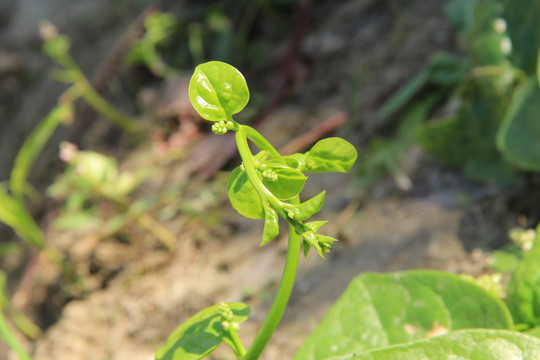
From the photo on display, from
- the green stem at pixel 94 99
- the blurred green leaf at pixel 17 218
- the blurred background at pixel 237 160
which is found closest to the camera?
the blurred background at pixel 237 160

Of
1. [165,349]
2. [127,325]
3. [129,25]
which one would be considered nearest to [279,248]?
[127,325]

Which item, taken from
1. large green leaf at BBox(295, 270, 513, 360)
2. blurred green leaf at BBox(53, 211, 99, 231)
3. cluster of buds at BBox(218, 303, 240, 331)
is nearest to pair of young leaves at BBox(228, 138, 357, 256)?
cluster of buds at BBox(218, 303, 240, 331)

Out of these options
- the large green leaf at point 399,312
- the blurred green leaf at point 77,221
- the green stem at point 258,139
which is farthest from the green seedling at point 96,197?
the green stem at point 258,139

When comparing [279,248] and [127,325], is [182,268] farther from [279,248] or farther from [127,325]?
[279,248]

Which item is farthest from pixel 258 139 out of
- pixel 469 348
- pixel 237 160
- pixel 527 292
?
pixel 237 160

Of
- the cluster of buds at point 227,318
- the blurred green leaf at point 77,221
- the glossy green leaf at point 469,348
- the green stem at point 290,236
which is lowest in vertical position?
the blurred green leaf at point 77,221

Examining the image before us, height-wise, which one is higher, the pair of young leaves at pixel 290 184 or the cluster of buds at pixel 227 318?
the pair of young leaves at pixel 290 184

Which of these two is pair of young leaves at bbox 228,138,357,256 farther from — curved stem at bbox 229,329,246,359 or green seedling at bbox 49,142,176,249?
green seedling at bbox 49,142,176,249

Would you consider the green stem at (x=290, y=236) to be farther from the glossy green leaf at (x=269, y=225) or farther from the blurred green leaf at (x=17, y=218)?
the blurred green leaf at (x=17, y=218)
